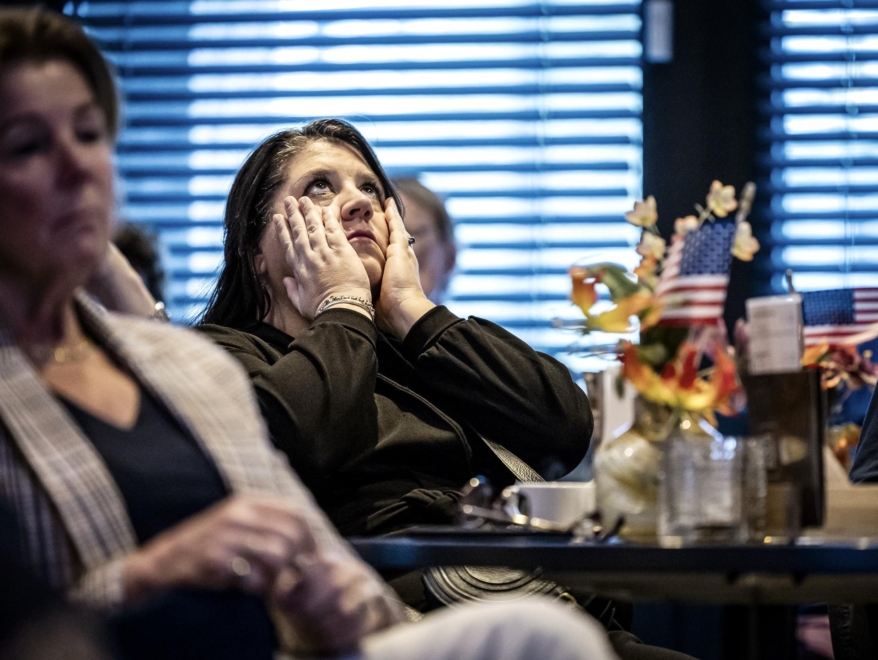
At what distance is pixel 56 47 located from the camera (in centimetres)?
128

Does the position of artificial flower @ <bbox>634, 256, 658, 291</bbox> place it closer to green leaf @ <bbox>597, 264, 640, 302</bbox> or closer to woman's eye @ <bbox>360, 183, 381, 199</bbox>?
green leaf @ <bbox>597, 264, 640, 302</bbox>

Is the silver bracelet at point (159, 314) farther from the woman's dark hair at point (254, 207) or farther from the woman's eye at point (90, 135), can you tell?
the woman's eye at point (90, 135)

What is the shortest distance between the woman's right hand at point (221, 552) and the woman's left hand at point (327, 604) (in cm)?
5

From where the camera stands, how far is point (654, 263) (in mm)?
1608

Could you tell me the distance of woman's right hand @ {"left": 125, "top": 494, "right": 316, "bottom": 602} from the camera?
1.09 metres

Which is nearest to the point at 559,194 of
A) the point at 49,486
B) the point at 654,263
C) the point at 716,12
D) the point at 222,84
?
the point at 716,12

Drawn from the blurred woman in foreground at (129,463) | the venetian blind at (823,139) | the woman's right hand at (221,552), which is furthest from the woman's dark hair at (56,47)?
the venetian blind at (823,139)

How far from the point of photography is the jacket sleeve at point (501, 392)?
7.30ft

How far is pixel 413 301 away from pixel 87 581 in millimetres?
1300

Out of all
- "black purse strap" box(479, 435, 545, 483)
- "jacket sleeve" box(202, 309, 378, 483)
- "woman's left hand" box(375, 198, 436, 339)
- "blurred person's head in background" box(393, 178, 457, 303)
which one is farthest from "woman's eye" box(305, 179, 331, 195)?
"blurred person's head in background" box(393, 178, 457, 303)

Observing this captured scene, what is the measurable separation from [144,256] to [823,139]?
1931mm

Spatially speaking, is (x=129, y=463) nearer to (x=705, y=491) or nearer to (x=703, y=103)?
(x=705, y=491)

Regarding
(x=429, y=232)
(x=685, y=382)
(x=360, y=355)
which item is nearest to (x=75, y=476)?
(x=685, y=382)

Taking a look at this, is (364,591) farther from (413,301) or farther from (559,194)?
(559,194)
